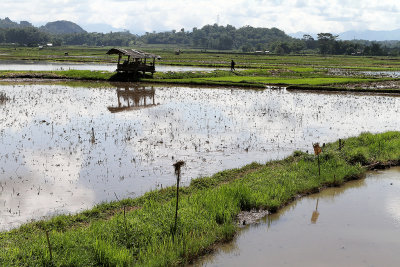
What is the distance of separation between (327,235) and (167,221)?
2.46 metres

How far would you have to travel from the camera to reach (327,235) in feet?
20.0

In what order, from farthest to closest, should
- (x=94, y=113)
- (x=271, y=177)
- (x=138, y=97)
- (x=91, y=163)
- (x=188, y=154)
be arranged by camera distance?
(x=138, y=97) → (x=94, y=113) → (x=188, y=154) → (x=91, y=163) → (x=271, y=177)

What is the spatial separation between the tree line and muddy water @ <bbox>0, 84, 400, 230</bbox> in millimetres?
63892

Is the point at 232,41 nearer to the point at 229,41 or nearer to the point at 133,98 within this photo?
the point at 229,41

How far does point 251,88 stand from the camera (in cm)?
2355

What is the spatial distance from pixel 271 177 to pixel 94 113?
901 centimetres

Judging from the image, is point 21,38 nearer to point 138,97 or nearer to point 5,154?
point 138,97

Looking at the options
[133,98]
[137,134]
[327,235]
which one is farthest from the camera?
[133,98]

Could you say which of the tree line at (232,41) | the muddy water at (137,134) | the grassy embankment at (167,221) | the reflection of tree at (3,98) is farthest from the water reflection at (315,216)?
the tree line at (232,41)

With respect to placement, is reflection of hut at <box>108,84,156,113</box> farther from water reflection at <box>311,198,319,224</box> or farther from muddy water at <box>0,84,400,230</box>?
water reflection at <box>311,198,319,224</box>

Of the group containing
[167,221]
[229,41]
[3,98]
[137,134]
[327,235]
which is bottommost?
[327,235]

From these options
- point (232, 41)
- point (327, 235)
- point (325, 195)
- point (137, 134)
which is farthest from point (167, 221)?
point (232, 41)

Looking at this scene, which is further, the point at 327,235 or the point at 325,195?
the point at 325,195

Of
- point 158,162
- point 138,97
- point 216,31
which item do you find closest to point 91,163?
point 158,162
